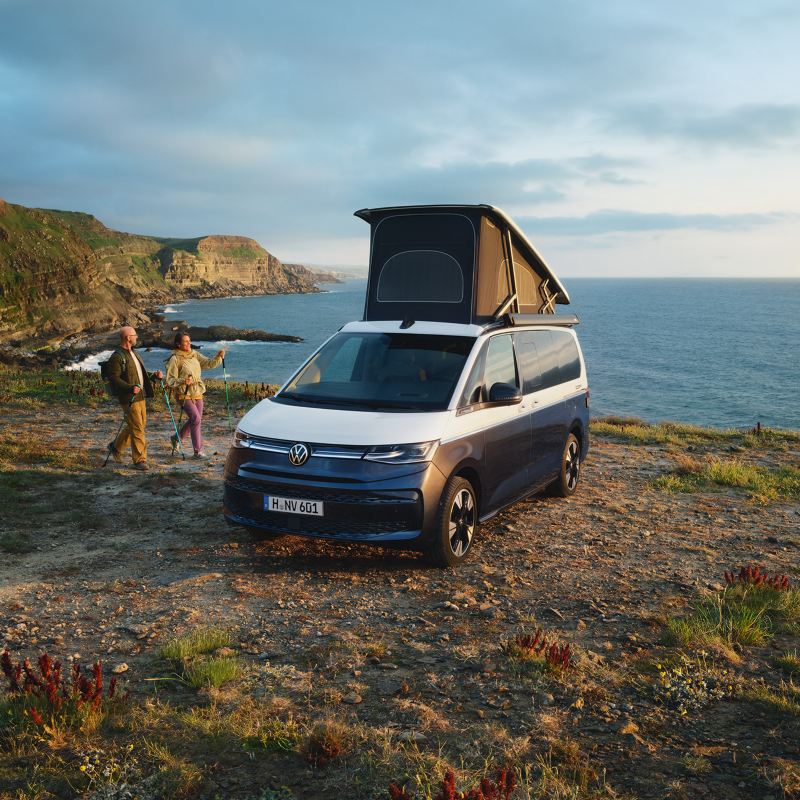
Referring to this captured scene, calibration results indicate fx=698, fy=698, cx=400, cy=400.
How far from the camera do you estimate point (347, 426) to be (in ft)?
19.4

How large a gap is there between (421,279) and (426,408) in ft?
7.57

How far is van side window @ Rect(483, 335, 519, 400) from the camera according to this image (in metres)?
6.92

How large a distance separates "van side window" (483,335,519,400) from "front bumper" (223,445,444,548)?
4.74 feet

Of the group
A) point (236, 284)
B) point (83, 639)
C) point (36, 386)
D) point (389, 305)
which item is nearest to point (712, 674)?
point (83, 639)

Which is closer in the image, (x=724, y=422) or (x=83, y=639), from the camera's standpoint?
(x=83, y=639)

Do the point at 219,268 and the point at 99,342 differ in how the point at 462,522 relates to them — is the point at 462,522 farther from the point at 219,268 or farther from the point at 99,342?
the point at 219,268

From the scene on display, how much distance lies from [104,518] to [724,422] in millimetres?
30626

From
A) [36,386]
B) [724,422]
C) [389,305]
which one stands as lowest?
[724,422]

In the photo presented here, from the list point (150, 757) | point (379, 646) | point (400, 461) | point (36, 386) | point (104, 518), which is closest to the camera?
point (150, 757)

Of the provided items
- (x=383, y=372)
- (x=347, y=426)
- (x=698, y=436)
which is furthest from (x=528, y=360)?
(x=698, y=436)

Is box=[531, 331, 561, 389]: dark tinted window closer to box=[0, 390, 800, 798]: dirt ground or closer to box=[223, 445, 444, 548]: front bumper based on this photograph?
box=[0, 390, 800, 798]: dirt ground

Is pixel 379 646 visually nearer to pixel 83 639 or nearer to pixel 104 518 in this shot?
pixel 83 639

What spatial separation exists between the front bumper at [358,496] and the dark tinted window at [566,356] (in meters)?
3.58

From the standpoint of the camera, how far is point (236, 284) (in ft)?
589
